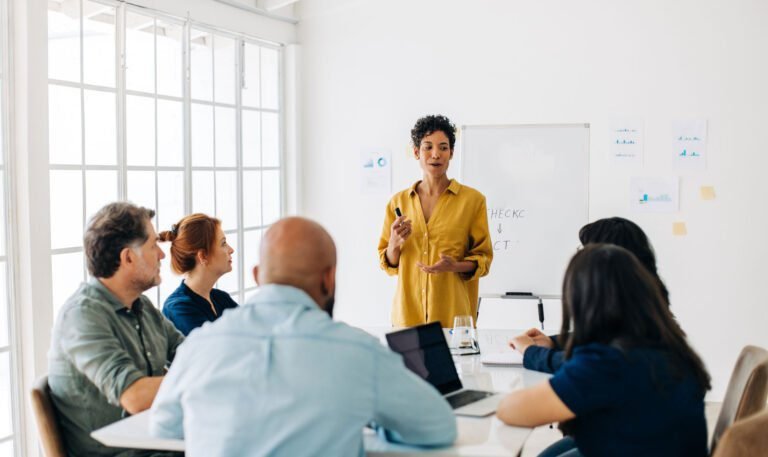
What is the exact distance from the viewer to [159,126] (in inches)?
181

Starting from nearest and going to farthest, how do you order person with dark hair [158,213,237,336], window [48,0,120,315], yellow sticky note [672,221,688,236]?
person with dark hair [158,213,237,336] < window [48,0,120,315] < yellow sticky note [672,221,688,236]

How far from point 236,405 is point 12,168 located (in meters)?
2.37

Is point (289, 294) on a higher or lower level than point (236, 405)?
higher

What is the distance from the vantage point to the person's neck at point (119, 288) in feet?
8.33

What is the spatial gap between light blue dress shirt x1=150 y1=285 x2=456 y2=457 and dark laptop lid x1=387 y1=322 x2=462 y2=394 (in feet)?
1.92

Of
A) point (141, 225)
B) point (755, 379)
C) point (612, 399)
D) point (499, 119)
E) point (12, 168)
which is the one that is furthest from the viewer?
point (499, 119)

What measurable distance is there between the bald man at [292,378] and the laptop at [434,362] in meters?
0.53

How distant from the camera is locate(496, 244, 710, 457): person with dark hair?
194 cm

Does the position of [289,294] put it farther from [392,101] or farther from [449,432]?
[392,101]

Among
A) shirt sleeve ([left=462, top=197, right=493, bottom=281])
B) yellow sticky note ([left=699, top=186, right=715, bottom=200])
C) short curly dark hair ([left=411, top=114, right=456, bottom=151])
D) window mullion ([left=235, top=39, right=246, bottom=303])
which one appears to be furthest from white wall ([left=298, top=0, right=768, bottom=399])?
shirt sleeve ([left=462, top=197, right=493, bottom=281])

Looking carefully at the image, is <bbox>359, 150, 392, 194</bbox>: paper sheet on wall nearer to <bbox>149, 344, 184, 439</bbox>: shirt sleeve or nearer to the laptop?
the laptop

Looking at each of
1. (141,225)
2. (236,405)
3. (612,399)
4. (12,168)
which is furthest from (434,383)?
(12,168)

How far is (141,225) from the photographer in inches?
102

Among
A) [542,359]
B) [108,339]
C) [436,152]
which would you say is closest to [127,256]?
[108,339]
